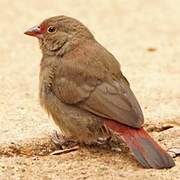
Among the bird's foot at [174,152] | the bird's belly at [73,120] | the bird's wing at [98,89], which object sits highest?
the bird's wing at [98,89]

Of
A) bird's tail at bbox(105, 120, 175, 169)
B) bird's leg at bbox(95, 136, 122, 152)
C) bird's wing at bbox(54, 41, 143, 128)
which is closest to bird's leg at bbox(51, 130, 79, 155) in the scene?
bird's leg at bbox(95, 136, 122, 152)

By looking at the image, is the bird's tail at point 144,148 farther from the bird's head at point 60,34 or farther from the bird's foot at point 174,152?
the bird's head at point 60,34

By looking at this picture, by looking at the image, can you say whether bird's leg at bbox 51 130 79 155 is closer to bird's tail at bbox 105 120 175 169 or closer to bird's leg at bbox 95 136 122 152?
bird's leg at bbox 95 136 122 152

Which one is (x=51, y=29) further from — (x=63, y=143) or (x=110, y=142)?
(x=110, y=142)

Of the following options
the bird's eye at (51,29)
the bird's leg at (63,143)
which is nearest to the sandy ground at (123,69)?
the bird's leg at (63,143)

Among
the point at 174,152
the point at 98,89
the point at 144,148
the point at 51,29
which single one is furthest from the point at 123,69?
the point at 144,148

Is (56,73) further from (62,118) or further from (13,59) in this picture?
(13,59)

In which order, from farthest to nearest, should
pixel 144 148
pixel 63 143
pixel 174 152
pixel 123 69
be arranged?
pixel 123 69
pixel 63 143
pixel 174 152
pixel 144 148
